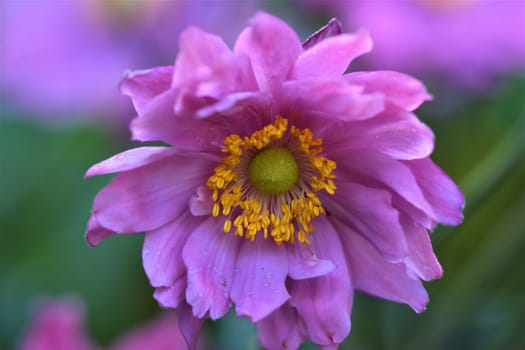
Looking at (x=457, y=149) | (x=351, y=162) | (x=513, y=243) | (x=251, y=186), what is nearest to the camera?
(x=351, y=162)

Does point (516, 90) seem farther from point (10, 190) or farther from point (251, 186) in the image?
point (10, 190)

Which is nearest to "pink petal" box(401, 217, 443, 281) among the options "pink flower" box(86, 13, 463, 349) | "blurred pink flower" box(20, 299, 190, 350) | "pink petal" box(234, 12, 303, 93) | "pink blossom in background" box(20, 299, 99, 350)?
"pink flower" box(86, 13, 463, 349)

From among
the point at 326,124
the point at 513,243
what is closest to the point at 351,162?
the point at 326,124

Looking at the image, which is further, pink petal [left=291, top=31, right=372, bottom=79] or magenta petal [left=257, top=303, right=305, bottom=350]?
magenta petal [left=257, top=303, right=305, bottom=350]

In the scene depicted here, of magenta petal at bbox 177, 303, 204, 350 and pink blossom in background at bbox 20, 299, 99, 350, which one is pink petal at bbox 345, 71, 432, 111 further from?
pink blossom in background at bbox 20, 299, 99, 350

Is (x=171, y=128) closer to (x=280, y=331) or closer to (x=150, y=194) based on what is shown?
(x=150, y=194)
